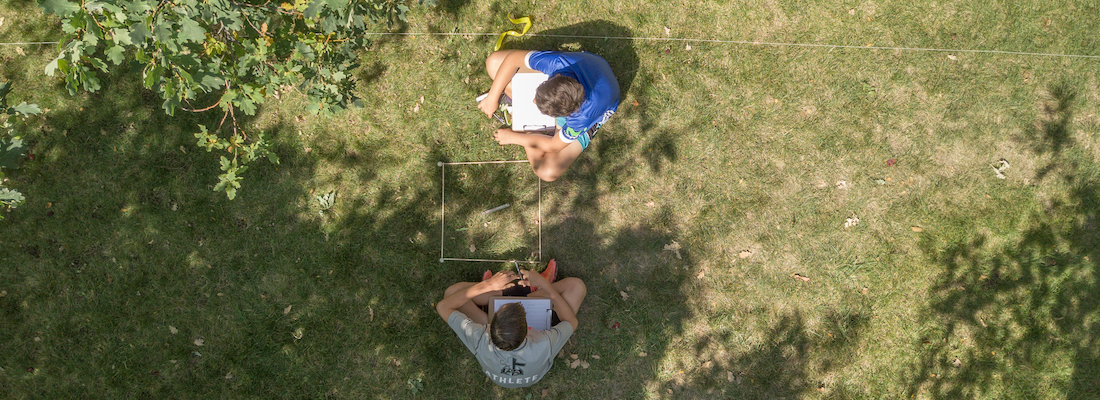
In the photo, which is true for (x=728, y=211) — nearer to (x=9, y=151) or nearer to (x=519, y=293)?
(x=519, y=293)

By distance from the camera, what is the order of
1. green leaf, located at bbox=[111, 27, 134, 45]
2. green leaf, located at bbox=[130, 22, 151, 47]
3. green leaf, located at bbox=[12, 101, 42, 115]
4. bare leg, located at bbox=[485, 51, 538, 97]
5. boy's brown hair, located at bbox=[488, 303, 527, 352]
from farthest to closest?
bare leg, located at bbox=[485, 51, 538, 97] < boy's brown hair, located at bbox=[488, 303, 527, 352] < green leaf, located at bbox=[12, 101, 42, 115] < green leaf, located at bbox=[111, 27, 134, 45] < green leaf, located at bbox=[130, 22, 151, 47]

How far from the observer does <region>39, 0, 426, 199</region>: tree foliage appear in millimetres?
3486

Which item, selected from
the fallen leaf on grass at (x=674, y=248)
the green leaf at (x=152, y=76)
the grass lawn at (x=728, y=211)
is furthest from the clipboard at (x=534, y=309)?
the green leaf at (x=152, y=76)

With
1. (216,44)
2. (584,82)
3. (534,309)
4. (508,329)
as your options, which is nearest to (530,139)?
(584,82)

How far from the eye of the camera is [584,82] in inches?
217

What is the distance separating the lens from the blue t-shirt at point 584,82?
217 inches

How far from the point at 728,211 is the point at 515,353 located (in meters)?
3.02

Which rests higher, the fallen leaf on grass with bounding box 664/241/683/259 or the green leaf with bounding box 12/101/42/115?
the green leaf with bounding box 12/101/42/115

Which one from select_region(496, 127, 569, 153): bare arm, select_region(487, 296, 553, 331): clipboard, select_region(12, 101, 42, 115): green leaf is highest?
select_region(12, 101, 42, 115): green leaf

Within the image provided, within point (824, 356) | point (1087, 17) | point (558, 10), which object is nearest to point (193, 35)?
point (558, 10)

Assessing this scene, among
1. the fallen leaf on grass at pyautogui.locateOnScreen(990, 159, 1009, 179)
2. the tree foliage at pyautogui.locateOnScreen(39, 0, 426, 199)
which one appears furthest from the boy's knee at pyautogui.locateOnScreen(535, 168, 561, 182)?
the fallen leaf on grass at pyautogui.locateOnScreen(990, 159, 1009, 179)

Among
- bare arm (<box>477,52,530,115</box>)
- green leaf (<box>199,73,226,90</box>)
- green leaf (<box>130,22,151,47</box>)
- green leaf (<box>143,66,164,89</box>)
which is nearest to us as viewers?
green leaf (<box>130,22,151,47</box>)

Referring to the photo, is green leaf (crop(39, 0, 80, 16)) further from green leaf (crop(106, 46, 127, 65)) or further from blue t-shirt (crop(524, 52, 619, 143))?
blue t-shirt (crop(524, 52, 619, 143))

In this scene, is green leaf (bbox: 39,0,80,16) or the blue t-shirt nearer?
green leaf (bbox: 39,0,80,16)
